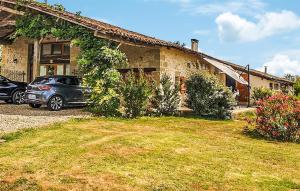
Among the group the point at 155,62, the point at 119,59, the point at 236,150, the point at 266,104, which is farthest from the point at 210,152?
the point at 155,62

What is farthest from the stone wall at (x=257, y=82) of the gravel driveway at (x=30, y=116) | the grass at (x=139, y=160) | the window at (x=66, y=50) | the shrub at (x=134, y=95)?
the grass at (x=139, y=160)

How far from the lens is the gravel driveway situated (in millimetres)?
13460

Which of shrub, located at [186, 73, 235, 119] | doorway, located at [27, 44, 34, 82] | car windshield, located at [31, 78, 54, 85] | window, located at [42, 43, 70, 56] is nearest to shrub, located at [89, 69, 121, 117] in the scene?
car windshield, located at [31, 78, 54, 85]

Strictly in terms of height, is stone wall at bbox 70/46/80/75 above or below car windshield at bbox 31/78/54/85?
above

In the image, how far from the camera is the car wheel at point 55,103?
17.8 metres

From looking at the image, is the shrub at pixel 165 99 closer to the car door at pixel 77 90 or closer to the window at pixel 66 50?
the car door at pixel 77 90

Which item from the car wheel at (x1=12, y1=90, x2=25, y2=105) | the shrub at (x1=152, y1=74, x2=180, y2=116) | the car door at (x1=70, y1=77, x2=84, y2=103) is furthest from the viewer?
the car wheel at (x1=12, y1=90, x2=25, y2=105)

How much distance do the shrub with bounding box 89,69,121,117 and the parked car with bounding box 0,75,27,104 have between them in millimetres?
5120

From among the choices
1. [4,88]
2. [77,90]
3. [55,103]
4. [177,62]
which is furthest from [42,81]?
[177,62]

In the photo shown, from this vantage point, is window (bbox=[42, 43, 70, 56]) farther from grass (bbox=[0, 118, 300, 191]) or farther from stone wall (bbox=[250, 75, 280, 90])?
stone wall (bbox=[250, 75, 280, 90])

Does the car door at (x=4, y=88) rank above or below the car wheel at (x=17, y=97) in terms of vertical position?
above

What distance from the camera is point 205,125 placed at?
52.6ft

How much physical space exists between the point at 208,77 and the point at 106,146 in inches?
376

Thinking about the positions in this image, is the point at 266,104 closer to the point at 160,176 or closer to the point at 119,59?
the point at 119,59
